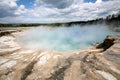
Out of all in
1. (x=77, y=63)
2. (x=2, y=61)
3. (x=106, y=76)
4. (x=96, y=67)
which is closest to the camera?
(x=106, y=76)

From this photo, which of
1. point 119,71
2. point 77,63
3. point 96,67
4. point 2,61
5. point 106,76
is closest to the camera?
point 106,76

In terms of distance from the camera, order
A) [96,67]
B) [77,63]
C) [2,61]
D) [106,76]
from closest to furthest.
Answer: [106,76], [96,67], [77,63], [2,61]

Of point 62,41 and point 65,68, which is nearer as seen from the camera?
point 65,68

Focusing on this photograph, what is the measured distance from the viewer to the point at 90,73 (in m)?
5.20

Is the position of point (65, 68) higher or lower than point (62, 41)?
higher

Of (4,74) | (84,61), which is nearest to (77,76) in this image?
(84,61)

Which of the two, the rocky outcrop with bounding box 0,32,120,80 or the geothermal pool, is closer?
the rocky outcrop with bounding box 0,32,120,80

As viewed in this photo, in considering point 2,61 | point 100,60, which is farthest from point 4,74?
point 100,60

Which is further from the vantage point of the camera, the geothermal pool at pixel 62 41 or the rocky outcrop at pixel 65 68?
the geothermal pool at pixel 62 41

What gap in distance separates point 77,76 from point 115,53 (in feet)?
11.5

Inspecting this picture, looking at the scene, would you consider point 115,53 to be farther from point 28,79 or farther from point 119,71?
point 28,79

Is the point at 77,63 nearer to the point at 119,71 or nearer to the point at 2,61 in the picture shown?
the point at 119,71

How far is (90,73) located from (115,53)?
3.00 metres

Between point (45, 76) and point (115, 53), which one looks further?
point (115, 53)
